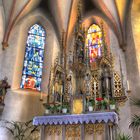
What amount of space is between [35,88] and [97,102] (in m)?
4.90

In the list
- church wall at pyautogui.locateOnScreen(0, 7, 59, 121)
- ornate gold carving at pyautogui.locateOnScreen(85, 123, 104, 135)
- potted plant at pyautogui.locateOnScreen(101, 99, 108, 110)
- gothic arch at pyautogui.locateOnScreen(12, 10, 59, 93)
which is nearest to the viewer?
ornate gold carving at pyautogui.locateOnScreen(85, 123, 104, 135)

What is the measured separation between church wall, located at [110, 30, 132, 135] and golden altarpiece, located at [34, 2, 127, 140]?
1.18ft

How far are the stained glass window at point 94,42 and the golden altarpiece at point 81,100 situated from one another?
1312 millimetres

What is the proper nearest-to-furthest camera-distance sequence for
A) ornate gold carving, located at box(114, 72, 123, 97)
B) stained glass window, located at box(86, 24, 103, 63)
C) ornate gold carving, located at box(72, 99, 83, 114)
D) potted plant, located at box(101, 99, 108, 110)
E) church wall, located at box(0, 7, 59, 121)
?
1. potted plant, located at box(101, 99, 108, 110)
2. ornate gold carving, located at box(72, 99, 83, 114)
3. ornate gold carving, located at box(114, 72, 123, 97)
4. church wall, located at box(0, 7, 59, 121)
5. stained glass window, located at box(86, 24, 103, 63)

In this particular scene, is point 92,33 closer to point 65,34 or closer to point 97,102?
point 65,34

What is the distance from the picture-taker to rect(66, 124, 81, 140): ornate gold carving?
27.2 ft

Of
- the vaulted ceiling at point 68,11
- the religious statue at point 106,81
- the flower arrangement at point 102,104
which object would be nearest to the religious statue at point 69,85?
the flower arrangement at point 102,104

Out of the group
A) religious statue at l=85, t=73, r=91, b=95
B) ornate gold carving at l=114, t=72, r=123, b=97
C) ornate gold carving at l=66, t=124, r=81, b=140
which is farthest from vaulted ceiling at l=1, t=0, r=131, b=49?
ornate gold carving at l=66, t=124, r=81, b=140

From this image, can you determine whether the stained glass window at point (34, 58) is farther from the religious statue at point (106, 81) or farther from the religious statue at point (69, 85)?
the religious statue at point (106, 81)

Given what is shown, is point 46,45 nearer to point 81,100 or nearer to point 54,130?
point 81,100

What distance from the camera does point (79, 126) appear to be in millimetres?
8438

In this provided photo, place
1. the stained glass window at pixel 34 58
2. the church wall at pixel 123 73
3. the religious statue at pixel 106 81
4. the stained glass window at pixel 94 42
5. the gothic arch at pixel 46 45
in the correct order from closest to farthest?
the religious statue at pixel 106 81
the church wall at pixel 123 73
the gothic arch at pixel 46 45
the stained glass window at pixel 34 58
the stained glass window at pixel 94 42

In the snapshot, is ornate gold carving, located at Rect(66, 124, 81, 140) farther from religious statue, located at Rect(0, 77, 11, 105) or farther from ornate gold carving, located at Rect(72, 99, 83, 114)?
religious statue, located at Rect(0, 77, 11, 105)

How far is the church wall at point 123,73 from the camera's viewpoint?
1031 centimetres
